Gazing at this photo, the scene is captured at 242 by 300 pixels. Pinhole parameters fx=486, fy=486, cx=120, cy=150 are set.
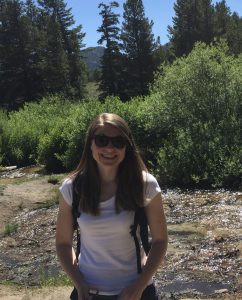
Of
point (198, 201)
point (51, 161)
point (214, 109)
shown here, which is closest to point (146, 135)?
point (214, 109)

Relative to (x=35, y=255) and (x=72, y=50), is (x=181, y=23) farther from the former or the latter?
(x=35, y=255)

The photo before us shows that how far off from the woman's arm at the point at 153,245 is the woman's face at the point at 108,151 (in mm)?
310

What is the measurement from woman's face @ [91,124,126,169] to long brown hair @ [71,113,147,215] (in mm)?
29

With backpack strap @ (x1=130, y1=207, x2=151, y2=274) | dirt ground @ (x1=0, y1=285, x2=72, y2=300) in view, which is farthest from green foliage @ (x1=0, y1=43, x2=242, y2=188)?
backpack strap @ (x1=130, y1=207, x2=151, y2=274)

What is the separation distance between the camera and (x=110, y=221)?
2.57 m

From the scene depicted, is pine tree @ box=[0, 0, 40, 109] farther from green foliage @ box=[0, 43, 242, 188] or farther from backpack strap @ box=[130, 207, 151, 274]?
backpack strap @ box=[130, 207, 151, 274]

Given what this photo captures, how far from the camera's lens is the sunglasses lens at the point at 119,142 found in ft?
8.81

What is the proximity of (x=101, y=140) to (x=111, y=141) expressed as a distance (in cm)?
6

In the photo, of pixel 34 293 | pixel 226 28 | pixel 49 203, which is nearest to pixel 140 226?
pixel 34 293

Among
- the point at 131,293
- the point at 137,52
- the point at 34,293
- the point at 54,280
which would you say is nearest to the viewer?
the point at 131,293

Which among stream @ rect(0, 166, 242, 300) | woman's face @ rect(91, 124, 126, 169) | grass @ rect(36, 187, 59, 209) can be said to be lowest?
stream @ rect(0, 166, 242, 300)

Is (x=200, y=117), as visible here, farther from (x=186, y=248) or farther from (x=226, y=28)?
(x=226, y=28)

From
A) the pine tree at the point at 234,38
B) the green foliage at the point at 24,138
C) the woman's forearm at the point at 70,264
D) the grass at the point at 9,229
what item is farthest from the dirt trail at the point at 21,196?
the pine tree at the point at 234,38

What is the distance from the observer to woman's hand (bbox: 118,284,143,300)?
246cm
